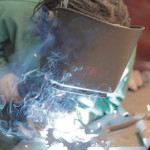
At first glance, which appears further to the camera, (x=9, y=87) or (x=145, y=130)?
(x=145, y=130)

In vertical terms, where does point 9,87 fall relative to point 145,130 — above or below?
above

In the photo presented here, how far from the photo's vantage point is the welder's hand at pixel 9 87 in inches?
24.2

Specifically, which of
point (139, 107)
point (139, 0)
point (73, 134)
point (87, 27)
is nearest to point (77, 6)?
point (87, 27)

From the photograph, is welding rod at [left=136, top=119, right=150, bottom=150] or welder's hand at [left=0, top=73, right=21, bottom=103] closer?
welder's hand at [left=0, top=73, right=21, bottom=103]

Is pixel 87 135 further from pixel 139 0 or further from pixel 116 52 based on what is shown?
pixel 139 0

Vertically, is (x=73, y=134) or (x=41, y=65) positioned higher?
(x=41, y=65)

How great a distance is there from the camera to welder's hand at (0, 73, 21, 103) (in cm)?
62

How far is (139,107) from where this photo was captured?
1.02 metres

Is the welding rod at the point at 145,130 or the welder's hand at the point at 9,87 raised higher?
the welder's hand at the point at 9,87

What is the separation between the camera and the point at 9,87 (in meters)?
0.62

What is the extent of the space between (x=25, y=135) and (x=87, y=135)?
152 millimetres

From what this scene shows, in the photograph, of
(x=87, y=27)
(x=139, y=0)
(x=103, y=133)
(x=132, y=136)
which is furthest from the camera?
(x=139, y=0)

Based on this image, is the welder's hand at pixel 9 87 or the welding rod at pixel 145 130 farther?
the welding rod at pixel 145 130

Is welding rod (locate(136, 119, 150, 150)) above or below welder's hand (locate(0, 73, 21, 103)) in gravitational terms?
below
